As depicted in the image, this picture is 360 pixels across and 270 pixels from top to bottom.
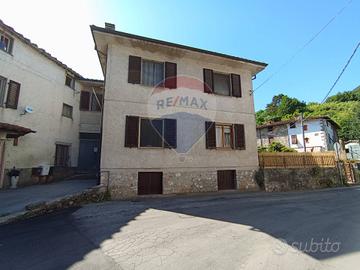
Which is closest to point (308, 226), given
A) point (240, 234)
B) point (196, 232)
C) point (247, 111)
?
point (240, 234)

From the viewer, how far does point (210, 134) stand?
1175 centimetres

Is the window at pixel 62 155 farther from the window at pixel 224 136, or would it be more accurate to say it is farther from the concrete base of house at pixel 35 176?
the window at pixel 224 136

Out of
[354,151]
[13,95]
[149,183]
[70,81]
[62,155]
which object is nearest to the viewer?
[149,183]

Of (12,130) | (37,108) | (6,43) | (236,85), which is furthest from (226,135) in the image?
(6,43)

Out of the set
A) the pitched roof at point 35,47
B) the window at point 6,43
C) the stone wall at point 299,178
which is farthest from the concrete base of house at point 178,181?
the pitched roof at point 35,47

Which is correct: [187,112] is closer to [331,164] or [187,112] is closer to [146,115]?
[146,115]

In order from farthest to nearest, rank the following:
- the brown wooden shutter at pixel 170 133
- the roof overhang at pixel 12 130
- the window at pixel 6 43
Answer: the window at pixel 6 43, the brown wooden shutter at pixel 170 133, the roof overhang at pixel 12 130

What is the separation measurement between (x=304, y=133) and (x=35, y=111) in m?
33.1

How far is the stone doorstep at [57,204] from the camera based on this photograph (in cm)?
630

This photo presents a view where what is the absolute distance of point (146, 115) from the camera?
422 inches

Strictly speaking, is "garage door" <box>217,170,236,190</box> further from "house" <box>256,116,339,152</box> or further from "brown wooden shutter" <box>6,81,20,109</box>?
"house" <box>256,116,339,152</box>

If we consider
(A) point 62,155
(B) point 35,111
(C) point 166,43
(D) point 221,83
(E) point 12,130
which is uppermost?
(C) point 166,43

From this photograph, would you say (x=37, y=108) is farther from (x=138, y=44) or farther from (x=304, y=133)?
(x=304, y=133)

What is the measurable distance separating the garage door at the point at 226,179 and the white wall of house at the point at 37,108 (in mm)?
11194
